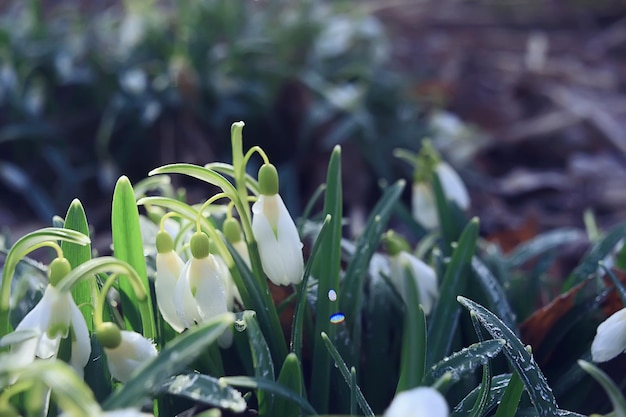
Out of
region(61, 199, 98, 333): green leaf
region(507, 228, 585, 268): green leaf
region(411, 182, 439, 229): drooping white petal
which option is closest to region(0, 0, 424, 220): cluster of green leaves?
region(411, 182, 439, 229): drooping white petal

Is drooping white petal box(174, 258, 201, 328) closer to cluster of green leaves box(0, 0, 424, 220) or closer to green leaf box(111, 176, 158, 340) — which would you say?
green leaf box(111, 176, 158, 340)

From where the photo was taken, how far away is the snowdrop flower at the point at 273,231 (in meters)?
1.01

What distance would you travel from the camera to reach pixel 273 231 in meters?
1.02

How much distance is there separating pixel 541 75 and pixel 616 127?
2.04 ft

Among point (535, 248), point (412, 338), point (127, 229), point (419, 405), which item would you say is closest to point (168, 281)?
point (127, 229)

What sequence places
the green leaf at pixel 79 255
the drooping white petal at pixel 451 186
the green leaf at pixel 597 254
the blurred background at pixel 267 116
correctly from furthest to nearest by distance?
the blurred background at pixel 267 116 → the drooping white petal at pixel 451 186 → the green leaf at pixel 597 254 → the green leaf at pixel 79 255

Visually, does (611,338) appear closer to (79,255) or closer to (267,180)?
(267,180)

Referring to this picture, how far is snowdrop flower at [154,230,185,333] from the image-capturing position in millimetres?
1010

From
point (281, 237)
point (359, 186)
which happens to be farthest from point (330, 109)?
point (281, 237)

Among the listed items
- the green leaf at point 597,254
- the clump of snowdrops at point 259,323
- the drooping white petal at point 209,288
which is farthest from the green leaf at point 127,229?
the green leaf at point 597,254

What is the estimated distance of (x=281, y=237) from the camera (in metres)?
1.02

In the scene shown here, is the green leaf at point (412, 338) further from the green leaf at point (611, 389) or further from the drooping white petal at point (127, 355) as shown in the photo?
the drooping white petal at point (127, 355)

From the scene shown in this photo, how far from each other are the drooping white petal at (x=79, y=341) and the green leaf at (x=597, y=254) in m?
1.01

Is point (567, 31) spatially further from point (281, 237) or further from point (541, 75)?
point (281, 237)
